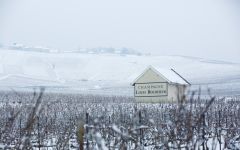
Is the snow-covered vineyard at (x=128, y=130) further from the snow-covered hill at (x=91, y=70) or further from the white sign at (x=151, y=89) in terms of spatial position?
the snow-covered hill at (x=91, y=70)

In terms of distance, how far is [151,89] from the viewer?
41969 mm

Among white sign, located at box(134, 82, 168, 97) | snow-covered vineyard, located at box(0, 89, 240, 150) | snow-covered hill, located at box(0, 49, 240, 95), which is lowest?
snow-covered vineyard, located at box(0, 89, 240, 150)

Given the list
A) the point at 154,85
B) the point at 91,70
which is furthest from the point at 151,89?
the point at 91,70

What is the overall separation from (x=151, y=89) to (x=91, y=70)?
64235 mm

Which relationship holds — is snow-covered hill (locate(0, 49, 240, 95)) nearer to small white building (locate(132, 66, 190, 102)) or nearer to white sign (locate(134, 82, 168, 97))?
small white building (locate(132, 66, 190, 102))

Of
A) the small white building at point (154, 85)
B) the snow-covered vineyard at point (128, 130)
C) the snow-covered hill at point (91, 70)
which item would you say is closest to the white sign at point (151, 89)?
the small white building at point (154, 85)

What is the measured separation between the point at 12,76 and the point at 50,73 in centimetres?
1327

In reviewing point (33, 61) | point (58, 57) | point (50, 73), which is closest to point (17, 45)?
point (58, 57)

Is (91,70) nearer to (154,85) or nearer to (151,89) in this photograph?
(151,89)

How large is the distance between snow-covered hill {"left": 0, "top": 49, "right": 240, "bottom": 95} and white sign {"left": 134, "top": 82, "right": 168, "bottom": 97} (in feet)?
99.5

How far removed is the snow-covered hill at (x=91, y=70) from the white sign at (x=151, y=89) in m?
30.3

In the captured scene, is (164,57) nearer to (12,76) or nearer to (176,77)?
(12,76)

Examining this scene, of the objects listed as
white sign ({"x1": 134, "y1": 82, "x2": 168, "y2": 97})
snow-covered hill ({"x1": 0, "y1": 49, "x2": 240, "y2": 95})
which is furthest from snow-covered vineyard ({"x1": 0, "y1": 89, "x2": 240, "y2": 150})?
snow-covered hill ({"x1": 0, "y1": 49, "x2": 240, "y2": 95})

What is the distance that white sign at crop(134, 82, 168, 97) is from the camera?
41.3 m
